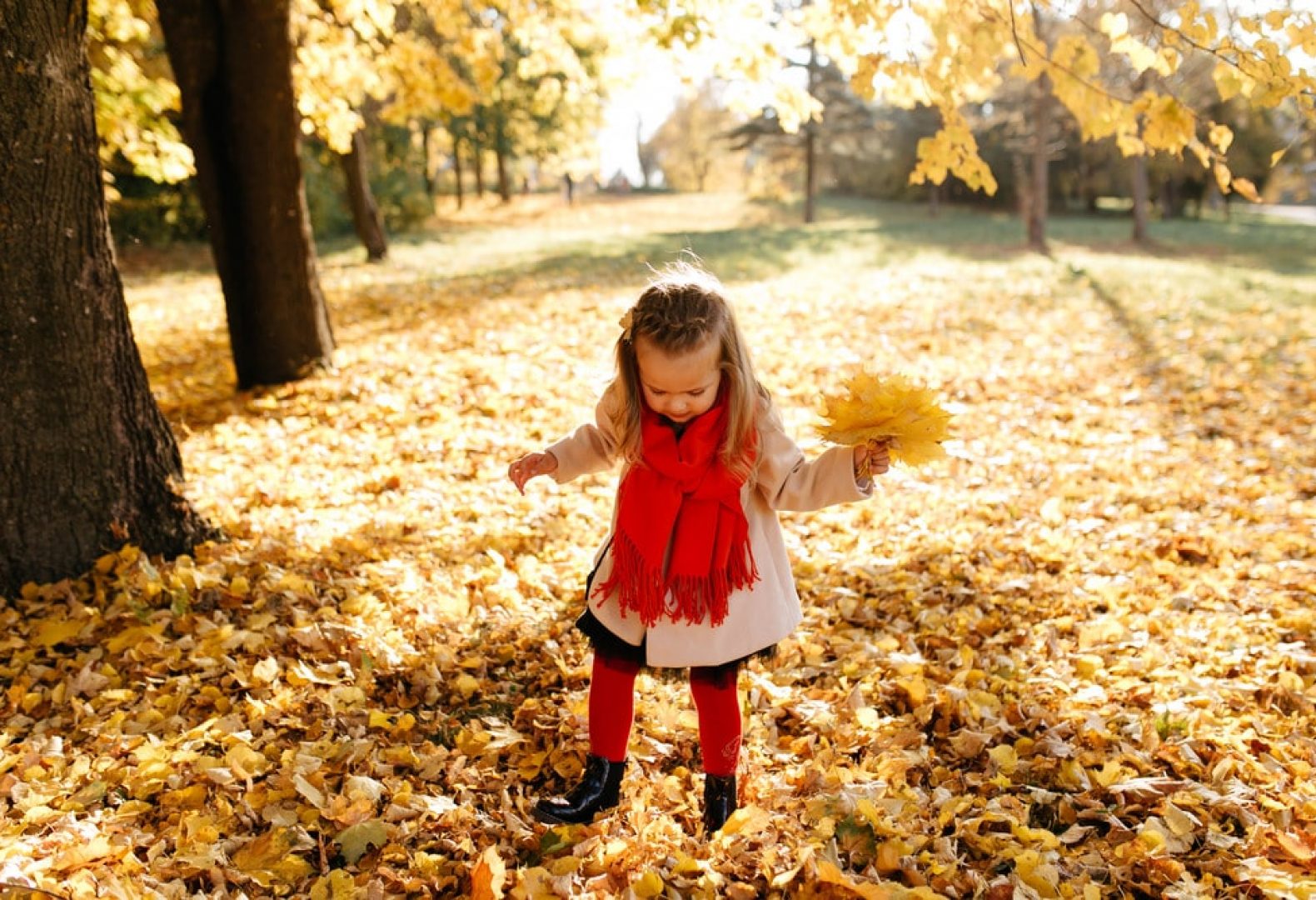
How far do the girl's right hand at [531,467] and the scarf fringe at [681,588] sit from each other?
28 centimetres

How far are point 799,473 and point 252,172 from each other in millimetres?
5230

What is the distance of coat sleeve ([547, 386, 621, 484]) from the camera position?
8.14 ft

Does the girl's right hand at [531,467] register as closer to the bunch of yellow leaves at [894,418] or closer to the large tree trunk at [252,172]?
the bunch of yellow leaves at [894,418]

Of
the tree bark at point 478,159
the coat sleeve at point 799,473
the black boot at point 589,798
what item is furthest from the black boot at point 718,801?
the tree bark at point 478,159

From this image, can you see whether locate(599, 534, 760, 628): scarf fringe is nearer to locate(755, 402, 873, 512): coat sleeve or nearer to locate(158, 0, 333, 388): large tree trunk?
locate(755, 402, 873, 512): coat sleeve

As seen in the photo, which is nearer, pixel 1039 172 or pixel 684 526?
pixel 684 526

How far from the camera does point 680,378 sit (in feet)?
7.23

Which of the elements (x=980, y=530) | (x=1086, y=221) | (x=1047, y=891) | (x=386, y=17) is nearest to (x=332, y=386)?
(x=386, y=17)

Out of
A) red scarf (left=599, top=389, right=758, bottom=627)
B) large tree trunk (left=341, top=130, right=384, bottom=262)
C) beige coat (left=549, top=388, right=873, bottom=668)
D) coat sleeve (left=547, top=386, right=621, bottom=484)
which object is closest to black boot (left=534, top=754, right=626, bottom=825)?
beige coat (left=549, top=388, right=873, bottom=668)

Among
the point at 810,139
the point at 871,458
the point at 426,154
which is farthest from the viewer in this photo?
the point at 426,154

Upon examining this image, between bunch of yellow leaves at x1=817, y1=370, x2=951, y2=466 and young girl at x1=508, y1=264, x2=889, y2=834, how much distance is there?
4 cm

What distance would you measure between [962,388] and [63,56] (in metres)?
6.47

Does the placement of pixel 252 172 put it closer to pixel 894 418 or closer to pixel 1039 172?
pixel 894 418

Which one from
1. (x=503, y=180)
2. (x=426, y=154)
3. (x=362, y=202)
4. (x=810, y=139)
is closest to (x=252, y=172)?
(x=362, y=202)
